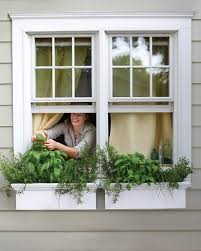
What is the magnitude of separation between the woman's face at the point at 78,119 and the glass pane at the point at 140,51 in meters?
0.70

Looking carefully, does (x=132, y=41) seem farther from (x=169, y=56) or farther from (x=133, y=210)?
(x=133, y=210)

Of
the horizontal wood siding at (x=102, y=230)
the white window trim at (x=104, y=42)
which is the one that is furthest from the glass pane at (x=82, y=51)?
the horizontal wood siding at (x=102, y=230)

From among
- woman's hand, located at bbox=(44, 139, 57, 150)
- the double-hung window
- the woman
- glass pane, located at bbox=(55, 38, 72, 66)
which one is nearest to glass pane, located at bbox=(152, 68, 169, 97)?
the double-hung window

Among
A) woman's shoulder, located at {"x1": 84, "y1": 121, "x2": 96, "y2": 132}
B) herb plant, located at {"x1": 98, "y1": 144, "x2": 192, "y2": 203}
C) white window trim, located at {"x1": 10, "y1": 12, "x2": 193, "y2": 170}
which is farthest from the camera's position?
woman's shoulder, located at {"x1": 84, "y1": 121, "x2": 96, "y2": 132}

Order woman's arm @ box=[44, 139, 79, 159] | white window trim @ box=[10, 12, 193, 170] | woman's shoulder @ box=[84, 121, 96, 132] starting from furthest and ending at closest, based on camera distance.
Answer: woman's shoulder @ box=[84, 121, 96, 132] → woman's arm @ box=[44, 139, 79, 159] → white window trim @ box=[10, 12, 193, 170]

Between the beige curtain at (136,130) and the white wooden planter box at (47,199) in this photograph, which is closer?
the white wooden planter box at (47,199)

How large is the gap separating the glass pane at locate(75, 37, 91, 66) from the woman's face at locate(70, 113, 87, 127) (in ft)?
1.59

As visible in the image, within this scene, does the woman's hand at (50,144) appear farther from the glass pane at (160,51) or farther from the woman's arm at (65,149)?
the glass pane at (160,51)

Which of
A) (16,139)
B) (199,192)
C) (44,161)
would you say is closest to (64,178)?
(44,161)

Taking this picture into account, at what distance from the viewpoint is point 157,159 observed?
454 centimetres

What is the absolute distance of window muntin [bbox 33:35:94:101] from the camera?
4520 millimetres

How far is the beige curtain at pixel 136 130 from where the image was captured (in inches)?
179

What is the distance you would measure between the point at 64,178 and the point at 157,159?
0.92 metres

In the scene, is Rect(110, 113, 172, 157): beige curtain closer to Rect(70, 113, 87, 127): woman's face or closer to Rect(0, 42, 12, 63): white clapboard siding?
Rect(70, 113, 87, 127): woman's face
